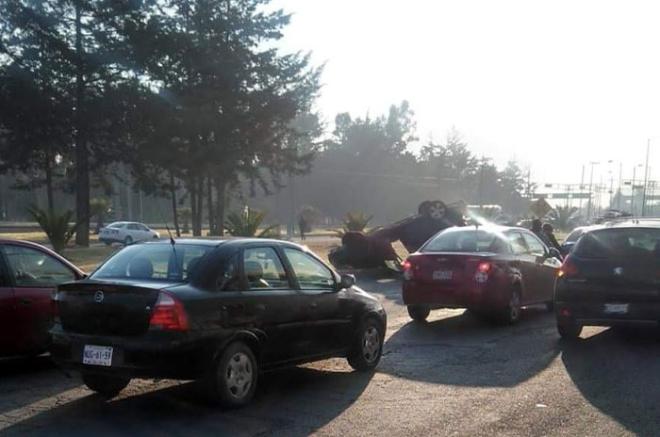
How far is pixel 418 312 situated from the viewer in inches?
495

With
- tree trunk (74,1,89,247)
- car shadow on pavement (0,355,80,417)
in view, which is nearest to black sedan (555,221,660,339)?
car shadow on pavement (0,355,80,417)

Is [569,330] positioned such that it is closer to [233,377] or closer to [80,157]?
[233,377]

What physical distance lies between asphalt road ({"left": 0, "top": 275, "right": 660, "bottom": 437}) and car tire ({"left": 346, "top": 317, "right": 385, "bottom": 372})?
15cm

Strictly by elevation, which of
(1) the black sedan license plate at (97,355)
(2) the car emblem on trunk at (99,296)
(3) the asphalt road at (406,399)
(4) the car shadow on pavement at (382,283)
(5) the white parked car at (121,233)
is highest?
(2) the car emblem on trunk at (99,296)

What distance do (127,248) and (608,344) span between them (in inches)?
251

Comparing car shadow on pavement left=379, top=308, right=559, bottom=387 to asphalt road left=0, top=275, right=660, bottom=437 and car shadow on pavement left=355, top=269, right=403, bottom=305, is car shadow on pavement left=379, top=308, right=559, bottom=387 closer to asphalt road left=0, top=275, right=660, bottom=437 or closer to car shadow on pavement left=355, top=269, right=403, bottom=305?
asphalt road left=0, top=275, right=660, bottom=437

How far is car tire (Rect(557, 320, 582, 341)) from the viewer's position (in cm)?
1034

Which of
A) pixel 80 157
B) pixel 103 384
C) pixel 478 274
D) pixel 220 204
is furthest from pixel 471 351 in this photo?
pixel 220 204

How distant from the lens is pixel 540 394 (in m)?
7.41

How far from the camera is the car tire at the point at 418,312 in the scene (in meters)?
12.5

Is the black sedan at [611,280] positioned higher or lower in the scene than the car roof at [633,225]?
lower

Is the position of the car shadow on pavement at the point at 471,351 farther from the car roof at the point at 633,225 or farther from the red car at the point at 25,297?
the red car at the point at 25,297

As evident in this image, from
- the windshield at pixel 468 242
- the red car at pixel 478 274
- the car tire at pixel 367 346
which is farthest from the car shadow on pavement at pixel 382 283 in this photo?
the car tire at pixel 367 346

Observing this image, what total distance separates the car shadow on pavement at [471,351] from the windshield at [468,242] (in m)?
1.19
